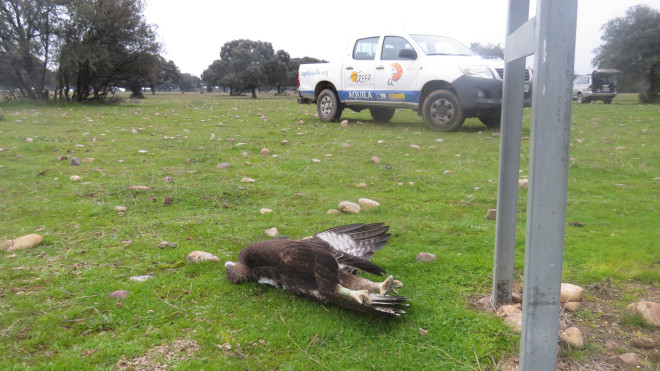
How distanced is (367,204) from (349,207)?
0.23 metres

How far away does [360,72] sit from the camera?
1085 cm

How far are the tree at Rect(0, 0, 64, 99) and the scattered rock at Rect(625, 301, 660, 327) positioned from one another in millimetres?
20486

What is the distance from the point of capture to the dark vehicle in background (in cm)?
2258

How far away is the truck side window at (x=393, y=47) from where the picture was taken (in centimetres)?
1012

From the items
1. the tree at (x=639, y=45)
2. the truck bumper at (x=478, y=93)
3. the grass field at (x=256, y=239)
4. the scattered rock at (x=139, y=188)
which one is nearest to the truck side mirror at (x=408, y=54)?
the truck bumper at (x=478, y=93)

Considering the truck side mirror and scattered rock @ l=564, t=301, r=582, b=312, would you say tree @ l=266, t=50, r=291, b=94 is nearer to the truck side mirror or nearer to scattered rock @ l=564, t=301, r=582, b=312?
the truck side mirror

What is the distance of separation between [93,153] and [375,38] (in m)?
6.63

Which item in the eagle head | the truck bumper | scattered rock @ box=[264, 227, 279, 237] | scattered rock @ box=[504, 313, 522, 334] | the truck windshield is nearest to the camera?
scattered rock @ box=[504, 313, 522, 334]

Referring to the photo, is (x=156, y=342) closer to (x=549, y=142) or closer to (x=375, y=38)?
(x=549, y=142)

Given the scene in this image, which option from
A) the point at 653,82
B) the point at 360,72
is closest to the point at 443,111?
the point at 360,72

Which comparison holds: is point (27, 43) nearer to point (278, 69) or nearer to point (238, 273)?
point (238, 273)

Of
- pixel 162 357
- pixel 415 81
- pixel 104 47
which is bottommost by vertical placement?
pixel 162 357

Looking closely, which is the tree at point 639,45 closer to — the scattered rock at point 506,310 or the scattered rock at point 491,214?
the scattered rock at point 491,214

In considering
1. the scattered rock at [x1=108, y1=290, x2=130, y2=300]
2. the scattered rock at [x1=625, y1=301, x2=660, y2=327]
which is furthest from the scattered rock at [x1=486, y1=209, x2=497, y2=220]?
the scattered rock at [x1=108, y1=290, x2=130, y2=300]
